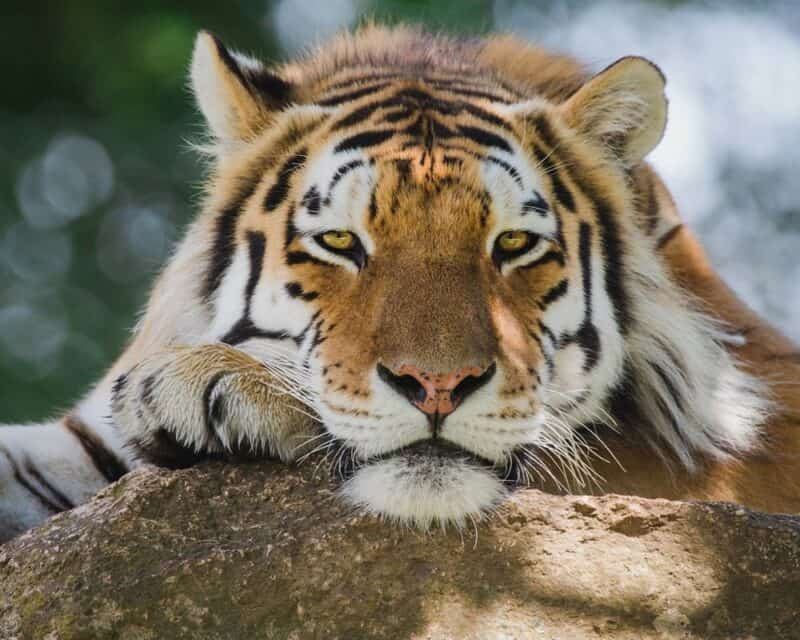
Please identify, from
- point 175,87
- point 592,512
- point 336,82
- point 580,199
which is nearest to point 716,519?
point 592,512

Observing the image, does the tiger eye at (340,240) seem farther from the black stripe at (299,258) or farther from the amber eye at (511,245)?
the amber eye at (511,245)

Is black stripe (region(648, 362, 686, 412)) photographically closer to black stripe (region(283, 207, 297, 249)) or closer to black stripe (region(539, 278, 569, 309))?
black stripe (region(539, 278, 569, 309))

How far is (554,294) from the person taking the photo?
10.6 ft

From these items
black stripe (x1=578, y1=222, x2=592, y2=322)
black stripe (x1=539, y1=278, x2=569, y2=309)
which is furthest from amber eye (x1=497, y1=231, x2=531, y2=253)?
black stripe (x1=578, y1=222, x2=592, y2=322)

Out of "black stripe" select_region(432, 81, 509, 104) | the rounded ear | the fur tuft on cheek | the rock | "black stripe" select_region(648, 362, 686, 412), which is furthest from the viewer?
"black stripe" select_region(432, 81, 509, 104)

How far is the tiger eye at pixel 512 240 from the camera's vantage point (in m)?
3.13

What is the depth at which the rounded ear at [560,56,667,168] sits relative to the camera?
140 inches

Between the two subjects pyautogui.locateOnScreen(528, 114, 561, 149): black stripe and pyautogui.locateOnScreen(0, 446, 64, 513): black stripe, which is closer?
pyautogui.locateOnScreen(0, 446, 64, 513): black stripe

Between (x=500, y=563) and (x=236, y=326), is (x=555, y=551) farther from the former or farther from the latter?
(x=236, y=326)

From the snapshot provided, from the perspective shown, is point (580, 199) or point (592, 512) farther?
point (580, 199)

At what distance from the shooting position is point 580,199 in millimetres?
3484

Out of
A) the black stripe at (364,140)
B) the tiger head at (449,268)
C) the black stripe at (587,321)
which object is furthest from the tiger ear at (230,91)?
the black stripe at (587,321)

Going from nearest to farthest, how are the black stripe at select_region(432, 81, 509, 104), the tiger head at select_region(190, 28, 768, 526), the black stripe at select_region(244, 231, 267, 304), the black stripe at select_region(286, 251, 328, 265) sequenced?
the tiger head at select_region(190, 28, 768, 526)
the black stripe at select_region(286, 251, 328, 265)
the black stripe at select_region(244, 231, 267, 304)
the black stripe at select_region(432, 81, 509, 104)

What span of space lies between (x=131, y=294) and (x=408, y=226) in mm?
7956
